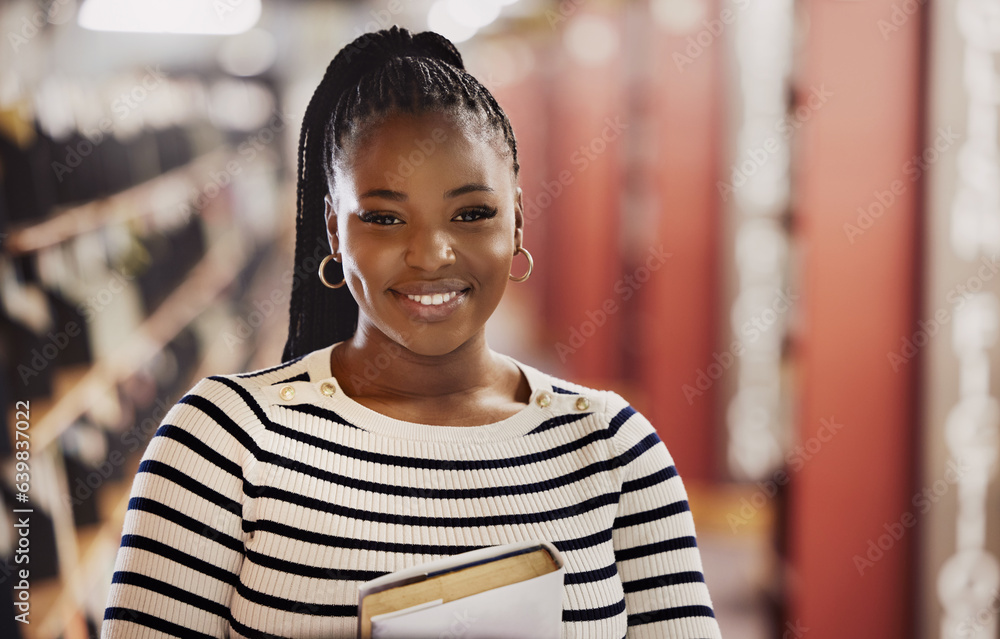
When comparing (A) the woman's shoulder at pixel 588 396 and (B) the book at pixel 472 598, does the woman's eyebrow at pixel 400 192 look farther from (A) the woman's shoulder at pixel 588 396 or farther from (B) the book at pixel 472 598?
(B) the book at pixel 472 598

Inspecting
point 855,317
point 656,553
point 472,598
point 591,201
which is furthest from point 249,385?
point 591,201

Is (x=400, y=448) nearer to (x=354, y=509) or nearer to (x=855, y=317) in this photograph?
(x=354, y=509)

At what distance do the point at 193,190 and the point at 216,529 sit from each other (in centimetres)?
296

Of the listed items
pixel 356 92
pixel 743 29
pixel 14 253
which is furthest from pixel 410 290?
pixel 743 29

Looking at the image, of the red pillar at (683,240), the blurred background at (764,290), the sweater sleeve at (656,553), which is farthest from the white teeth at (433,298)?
the red pillar at (683,240)

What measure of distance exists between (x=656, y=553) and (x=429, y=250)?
0.54 metres

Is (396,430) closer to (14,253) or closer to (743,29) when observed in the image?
(14,253)

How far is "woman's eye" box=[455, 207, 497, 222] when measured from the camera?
1.06 metres

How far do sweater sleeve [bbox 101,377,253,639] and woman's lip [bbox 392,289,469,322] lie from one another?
0.87ft

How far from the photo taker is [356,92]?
3.62 feet

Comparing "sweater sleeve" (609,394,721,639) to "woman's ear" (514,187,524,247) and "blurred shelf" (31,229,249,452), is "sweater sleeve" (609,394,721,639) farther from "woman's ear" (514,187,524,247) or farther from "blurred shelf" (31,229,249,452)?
"blurred shelf" (31,229,249,452)

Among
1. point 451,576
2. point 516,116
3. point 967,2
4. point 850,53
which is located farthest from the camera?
point 516,116

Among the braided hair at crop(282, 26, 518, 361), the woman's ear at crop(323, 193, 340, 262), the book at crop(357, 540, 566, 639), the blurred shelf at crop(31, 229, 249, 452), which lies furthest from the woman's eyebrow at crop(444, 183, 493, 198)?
the blurred shelf at crop(31, 229, 249, 452)

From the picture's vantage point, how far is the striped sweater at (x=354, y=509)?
959mm
